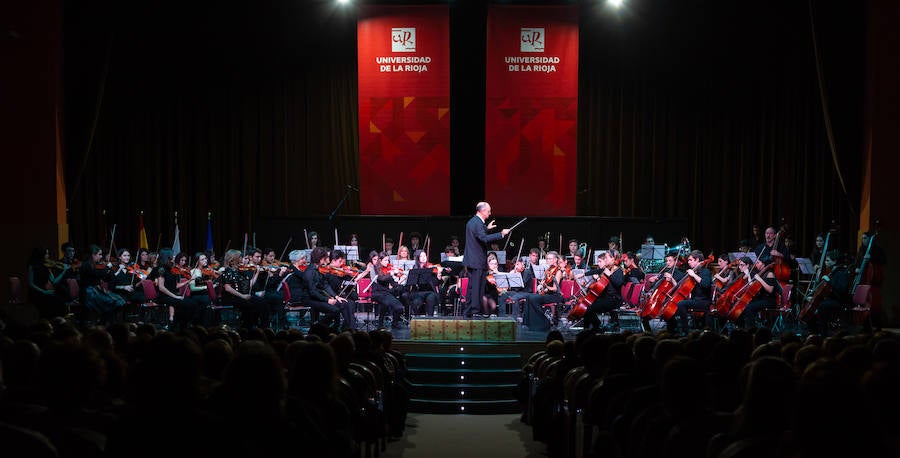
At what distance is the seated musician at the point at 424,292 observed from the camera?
12992mm

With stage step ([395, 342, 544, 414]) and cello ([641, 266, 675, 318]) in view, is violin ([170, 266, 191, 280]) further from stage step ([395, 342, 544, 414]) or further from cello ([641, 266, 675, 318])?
cello ([641, 266, 675, 318])

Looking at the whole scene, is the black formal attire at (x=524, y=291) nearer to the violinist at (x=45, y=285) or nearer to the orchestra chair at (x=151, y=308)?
the orchestra chair at (x=151, y=308)

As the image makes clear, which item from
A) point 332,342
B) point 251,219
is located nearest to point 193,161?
point 251,219

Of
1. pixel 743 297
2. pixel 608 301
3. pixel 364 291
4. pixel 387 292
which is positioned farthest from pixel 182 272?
pixel 743 297

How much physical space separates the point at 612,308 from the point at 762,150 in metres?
7.62

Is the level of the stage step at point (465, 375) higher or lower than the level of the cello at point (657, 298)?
lower

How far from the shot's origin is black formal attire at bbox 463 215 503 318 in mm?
11359

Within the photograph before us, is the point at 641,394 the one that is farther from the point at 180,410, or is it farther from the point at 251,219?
the point at 251,219

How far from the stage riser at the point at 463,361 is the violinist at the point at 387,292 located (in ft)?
7.13

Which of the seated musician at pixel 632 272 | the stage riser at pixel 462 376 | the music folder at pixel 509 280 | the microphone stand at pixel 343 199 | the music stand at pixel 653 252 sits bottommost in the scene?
the stage riser at pixel 462 376

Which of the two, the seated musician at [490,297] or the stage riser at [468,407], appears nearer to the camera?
the stage riser at [468,407]

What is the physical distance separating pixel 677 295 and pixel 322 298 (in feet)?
16.3

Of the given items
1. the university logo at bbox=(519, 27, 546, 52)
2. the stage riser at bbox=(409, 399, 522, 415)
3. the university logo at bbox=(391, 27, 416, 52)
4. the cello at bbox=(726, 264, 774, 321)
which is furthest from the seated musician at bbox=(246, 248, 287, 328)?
the university logo at bbox=(519, 27, 546, 52)

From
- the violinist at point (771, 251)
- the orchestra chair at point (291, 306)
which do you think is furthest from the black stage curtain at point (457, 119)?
the violinist at point (771, 251)
